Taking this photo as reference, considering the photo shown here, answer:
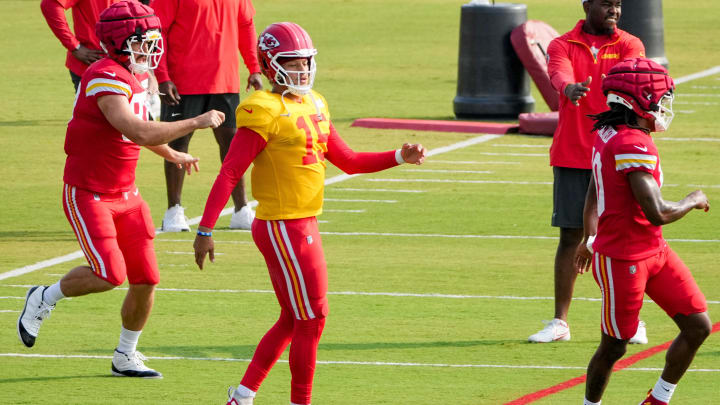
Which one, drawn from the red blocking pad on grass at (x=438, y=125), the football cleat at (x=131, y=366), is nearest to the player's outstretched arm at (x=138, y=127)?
the football cleat at (x=131, y=366)

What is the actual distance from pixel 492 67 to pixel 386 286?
10.0 metres

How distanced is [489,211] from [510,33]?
7013mm

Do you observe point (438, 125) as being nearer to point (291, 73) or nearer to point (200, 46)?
point (200, 46)

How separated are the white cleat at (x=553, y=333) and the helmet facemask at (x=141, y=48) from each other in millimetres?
3035

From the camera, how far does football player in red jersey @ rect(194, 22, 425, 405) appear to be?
7535 mm

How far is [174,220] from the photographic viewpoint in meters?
13.7

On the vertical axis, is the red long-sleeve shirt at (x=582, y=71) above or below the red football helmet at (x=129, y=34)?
below

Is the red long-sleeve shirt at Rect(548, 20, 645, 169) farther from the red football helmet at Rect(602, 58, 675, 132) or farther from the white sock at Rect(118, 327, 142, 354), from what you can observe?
the white sock at Rect(118, 327, 142, 354)

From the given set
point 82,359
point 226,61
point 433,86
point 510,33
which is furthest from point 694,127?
point 82,359

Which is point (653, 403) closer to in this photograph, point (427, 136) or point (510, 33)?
point (427, 136)

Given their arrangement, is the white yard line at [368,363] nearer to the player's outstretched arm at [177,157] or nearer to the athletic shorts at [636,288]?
the player's outstretched arm at [177,157]

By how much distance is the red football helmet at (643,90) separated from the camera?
750 centimetres

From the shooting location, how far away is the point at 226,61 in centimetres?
1402

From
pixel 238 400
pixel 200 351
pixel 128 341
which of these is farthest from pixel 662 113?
pixel 200 351
